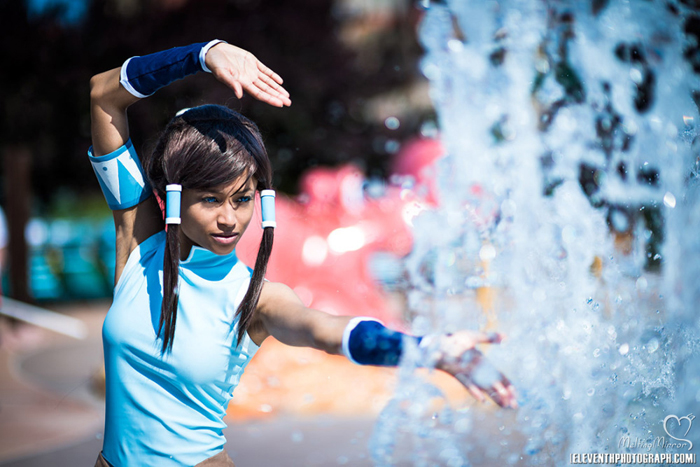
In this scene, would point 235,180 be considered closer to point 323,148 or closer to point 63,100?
point 63,100

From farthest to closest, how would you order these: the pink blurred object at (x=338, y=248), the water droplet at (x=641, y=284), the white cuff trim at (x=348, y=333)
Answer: the pink blurred object at (x=338, y=248)
the water droplet at (x=641, y=284)
the white cuff trim at (x=348, y=333)

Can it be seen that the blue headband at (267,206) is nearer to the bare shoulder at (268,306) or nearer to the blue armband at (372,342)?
the bare shoulder at (268,306)

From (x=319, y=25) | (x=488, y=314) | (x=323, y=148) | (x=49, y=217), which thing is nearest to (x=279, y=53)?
(x=319, y=25)

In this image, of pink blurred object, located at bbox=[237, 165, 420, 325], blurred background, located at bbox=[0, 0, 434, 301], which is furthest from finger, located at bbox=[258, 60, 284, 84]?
blurred background, located at bbox=[0, 0, 434, 301]

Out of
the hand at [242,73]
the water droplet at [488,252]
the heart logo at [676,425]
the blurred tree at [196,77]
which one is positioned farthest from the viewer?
the blurred tree at [196,77]

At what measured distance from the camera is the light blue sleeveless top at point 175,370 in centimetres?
149

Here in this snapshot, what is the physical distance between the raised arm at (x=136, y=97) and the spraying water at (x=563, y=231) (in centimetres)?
150

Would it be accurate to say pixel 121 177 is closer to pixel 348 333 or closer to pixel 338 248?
pixel 348 333

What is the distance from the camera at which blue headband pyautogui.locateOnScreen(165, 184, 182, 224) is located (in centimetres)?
150

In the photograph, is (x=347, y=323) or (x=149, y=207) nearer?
(x=347, y=323)

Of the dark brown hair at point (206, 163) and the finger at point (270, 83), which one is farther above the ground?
the finger at point (270, 83)

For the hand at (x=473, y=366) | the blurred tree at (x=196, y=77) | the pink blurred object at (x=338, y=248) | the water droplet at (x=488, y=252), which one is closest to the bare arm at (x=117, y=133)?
the hand at (x=473, y=366)

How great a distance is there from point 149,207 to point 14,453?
2892mm

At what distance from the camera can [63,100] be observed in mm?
7031
